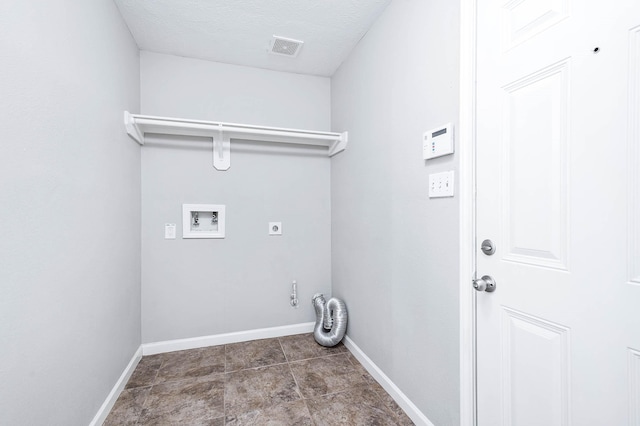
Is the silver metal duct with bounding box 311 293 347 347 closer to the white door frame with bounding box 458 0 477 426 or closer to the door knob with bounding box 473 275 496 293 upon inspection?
the white door frame with bounding box 458 0 477 426

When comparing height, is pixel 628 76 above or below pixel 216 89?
below

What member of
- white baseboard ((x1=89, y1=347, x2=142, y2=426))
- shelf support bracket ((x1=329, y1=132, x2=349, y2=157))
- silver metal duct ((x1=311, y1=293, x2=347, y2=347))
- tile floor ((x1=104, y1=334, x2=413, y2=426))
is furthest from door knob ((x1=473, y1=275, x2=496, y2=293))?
white baseboard ((x1=89, y1=347, x2=142, y2=426))

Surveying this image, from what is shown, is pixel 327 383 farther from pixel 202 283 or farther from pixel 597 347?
pixel 597 347

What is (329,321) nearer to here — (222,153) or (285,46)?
(222,153)

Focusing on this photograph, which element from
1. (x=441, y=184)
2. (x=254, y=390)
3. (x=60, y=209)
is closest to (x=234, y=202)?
(x=60, y=209)

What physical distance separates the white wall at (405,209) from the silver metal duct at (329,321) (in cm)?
9

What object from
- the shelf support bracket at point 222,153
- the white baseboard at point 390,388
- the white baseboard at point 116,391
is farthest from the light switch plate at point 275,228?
the white baseboard at point 116,391

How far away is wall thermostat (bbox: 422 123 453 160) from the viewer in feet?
4.34

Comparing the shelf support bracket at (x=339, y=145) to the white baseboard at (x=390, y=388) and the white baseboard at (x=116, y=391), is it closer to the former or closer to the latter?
the white baseboard at (x=390, y=388)

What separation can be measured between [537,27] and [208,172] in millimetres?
Result: 2352

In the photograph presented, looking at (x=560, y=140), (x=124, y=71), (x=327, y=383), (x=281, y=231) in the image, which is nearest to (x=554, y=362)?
(x=560, y=140)

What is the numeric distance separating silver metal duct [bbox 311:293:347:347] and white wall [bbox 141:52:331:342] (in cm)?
19

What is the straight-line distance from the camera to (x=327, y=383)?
1.93 metres

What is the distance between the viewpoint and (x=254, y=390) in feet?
6.10
